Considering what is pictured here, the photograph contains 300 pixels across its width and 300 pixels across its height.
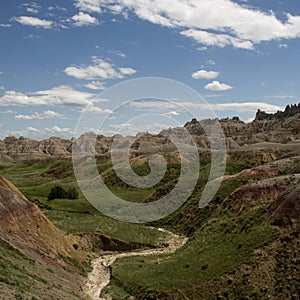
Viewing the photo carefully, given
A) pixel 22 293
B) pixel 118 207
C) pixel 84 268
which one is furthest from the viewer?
pixel 118 207

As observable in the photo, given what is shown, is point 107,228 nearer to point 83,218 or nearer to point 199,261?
point 83,218

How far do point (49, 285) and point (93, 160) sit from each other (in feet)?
403

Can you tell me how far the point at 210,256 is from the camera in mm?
34531

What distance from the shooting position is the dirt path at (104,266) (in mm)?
33456

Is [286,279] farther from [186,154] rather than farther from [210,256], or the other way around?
[186,154]

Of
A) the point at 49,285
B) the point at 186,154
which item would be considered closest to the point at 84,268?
the point at 49,285

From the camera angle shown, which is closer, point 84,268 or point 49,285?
point 49,285

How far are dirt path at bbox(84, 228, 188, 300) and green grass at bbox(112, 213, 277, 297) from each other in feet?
3.57

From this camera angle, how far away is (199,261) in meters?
34.2

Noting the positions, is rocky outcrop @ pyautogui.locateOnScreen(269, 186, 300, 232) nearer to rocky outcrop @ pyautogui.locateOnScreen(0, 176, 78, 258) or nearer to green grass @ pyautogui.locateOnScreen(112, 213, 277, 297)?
green grass @ pyautogui.locateOnScreen(112, 213, 277, 297)

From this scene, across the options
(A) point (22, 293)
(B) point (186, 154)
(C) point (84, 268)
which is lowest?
(C) point (84, 268)

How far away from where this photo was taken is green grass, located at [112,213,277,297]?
31297mm

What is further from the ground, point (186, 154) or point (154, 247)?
point (186, 154)

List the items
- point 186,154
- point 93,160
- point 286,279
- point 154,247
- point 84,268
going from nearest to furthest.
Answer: point 286,279
point 84,268
point 154,247
point 186,154
point 93,160
